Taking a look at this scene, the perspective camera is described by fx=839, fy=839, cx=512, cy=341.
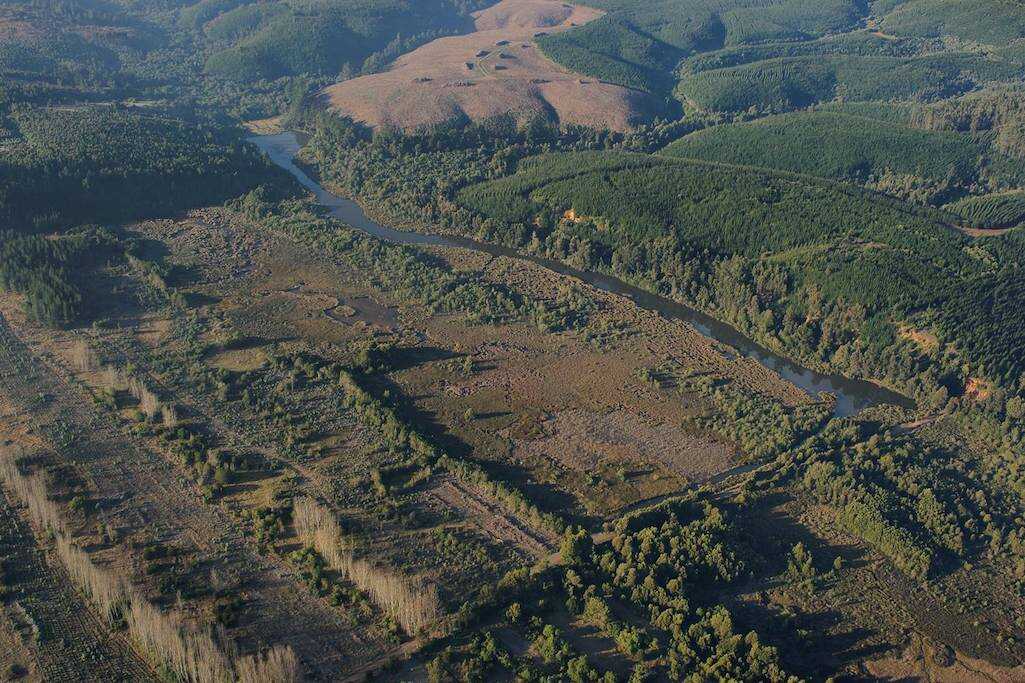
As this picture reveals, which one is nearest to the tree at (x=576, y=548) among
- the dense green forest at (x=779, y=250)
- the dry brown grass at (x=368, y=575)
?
the dry brown grass at (x=368, y=575)

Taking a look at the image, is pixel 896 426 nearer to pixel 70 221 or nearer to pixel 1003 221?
pixel 1003 221

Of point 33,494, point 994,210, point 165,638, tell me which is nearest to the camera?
point 165,638

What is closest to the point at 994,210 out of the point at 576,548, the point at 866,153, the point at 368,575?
the point at 866,153

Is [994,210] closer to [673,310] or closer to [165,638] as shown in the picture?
[673,310]

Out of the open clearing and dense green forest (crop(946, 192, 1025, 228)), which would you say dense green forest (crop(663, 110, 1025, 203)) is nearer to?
dense green forest (crop(946, 192, 1025, 228))

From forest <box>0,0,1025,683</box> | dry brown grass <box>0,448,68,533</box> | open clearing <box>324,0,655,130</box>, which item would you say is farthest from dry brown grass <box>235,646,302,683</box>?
open clearing <box>324,0,655,130</box>
